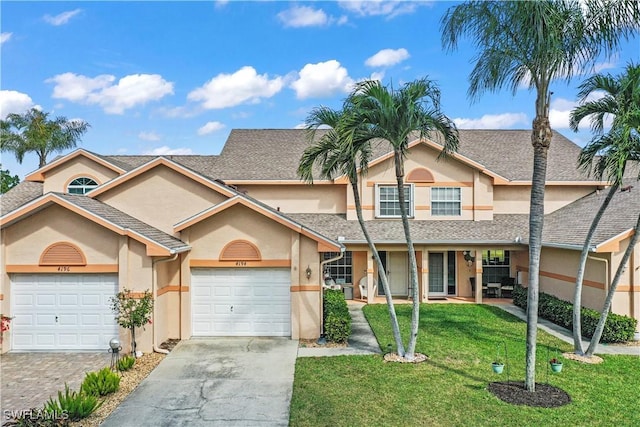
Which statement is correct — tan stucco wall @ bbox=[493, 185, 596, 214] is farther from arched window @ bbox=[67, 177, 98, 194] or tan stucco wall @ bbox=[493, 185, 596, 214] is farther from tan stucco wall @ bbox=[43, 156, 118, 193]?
arched window @ bbox=[67, 177, 98, 194]

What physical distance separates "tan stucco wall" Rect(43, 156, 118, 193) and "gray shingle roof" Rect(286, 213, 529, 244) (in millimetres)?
8486

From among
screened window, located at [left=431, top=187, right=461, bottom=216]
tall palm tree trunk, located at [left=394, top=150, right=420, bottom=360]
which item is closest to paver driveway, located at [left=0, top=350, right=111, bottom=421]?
tall palm tree trunk, located at [left=394, top=150, right=420, bottom=360]

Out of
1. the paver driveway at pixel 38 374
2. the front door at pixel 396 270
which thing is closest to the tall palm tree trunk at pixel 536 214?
the paver driveway at pixel 38 374

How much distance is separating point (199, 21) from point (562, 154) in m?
18.7

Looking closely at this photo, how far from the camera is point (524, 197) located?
20.4 metres

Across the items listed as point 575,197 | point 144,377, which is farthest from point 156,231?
point 575,197

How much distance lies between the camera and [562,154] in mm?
21969

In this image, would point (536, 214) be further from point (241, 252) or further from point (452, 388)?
point (241, 252)

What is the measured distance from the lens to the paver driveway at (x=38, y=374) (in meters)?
8.62

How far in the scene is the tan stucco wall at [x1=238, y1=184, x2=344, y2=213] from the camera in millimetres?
20203

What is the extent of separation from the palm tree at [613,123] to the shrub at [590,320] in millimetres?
2083

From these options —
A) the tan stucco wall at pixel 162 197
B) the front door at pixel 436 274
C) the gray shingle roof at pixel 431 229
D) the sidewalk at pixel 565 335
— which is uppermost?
the tan stucco wall at pixel 162 197

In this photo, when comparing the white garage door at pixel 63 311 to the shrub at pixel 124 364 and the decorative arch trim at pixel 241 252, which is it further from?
the decorative arch trim at pixel 241 252

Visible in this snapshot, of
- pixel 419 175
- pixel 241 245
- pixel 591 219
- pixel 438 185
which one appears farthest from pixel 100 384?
pixel 591 219
